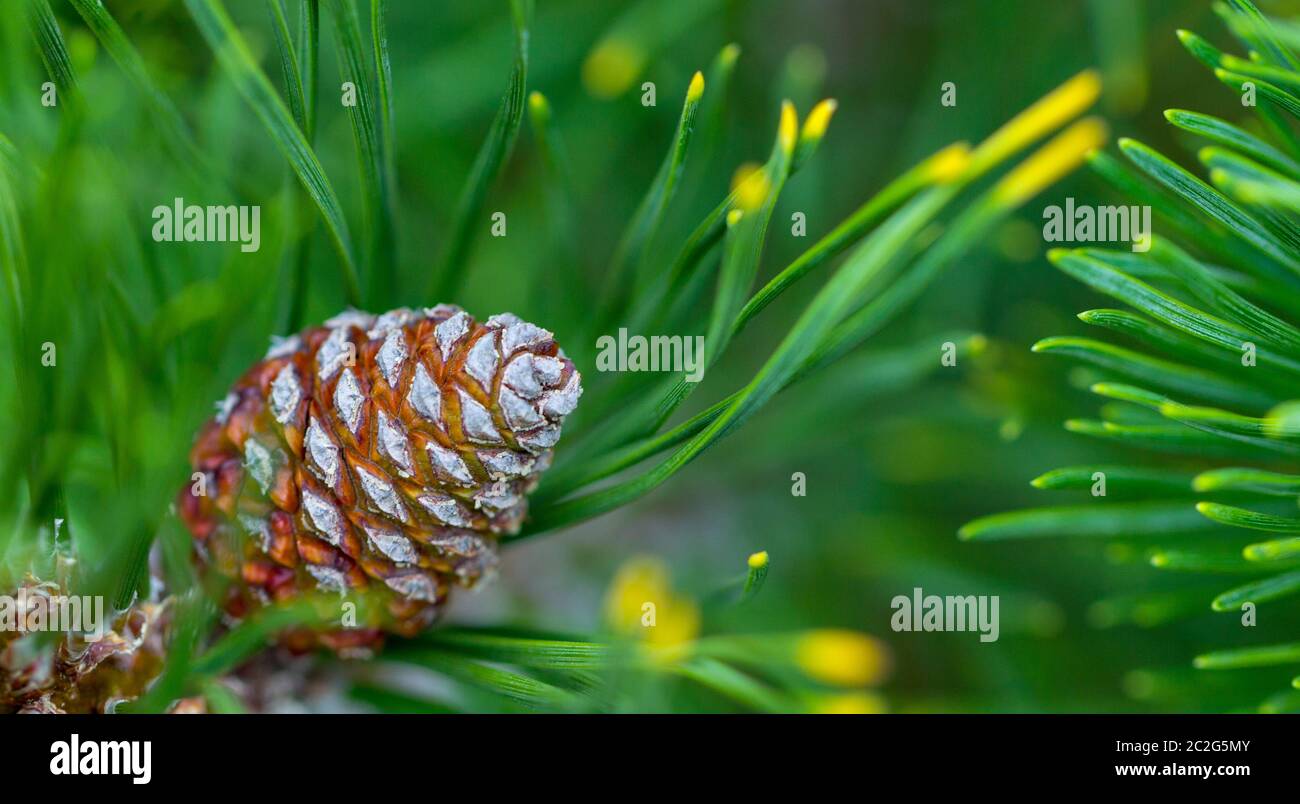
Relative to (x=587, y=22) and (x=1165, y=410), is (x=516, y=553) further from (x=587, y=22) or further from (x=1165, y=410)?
(x=1165, y=410)

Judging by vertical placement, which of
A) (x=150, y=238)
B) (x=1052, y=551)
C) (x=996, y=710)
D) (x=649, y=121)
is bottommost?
(x=996, y=710)

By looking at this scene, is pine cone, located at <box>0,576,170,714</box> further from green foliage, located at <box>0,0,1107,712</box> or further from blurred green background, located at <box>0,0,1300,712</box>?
blurred green background, located at <box>0,0,1300,712</box>

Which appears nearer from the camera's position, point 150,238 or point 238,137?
point 150,238

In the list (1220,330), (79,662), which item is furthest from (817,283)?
(79,662)

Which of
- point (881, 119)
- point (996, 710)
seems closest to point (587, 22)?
point (881, 119)

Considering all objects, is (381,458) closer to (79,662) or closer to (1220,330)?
(79,662)

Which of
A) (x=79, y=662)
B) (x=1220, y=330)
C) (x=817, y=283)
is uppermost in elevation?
(x=817, y=283)

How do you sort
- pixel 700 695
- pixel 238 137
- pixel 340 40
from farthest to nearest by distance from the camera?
pixel 700 695 < pixel 238 137 < pixel 340 40
